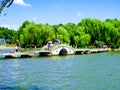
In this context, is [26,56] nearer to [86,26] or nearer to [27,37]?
[27,37]

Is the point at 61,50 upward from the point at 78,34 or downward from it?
downward

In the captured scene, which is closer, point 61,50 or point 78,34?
point 61,50

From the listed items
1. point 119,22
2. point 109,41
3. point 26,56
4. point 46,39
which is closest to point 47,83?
point 26,56

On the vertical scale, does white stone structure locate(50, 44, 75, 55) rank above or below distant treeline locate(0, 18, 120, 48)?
below

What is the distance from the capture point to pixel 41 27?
344 feet

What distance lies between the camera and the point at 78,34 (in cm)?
10662

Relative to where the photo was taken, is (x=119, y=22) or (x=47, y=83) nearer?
(x=47, y=83)

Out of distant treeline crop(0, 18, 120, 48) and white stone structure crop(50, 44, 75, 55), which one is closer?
white stone structure crop(50, 44, 75, 55)

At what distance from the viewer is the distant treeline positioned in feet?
339

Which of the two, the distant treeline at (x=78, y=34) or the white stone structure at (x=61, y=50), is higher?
the distant treeline at (x=78, y=34)

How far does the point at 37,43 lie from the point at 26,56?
2993cm

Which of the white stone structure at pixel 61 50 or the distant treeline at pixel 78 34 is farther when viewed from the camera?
the distant treeline at pixel 78 34

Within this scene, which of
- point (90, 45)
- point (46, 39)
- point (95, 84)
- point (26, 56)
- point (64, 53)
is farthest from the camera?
point (90, 45)

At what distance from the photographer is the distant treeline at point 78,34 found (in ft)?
339
